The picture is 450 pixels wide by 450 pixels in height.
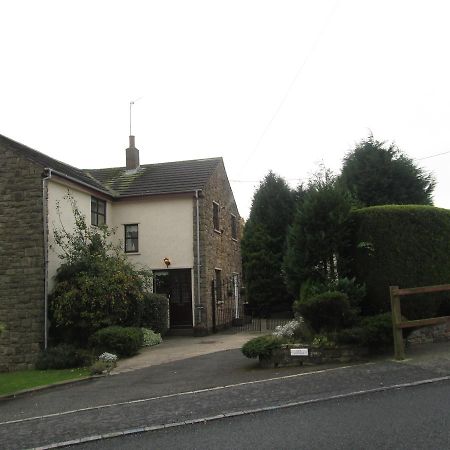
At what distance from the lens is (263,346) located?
9.87 m

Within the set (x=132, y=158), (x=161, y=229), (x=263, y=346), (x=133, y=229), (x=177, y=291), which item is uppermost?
(x=132, y=158)

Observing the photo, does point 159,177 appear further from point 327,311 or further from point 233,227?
point 327,311

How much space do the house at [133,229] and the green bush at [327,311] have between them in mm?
9365

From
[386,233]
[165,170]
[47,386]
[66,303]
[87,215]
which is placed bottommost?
[47,386]

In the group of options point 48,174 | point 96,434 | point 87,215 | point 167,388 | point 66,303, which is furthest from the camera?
point 87,215

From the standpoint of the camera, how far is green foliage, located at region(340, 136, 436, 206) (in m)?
15.8

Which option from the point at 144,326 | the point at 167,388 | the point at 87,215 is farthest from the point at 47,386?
the point at 87,215

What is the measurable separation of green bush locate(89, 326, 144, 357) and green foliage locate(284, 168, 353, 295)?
5704mm

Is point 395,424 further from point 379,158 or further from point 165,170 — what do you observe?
point 165,170

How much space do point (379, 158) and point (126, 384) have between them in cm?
1033

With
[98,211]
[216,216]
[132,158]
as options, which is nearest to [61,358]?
[98,211]

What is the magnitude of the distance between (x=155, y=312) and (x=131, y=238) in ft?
13.9

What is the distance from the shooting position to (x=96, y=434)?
628 cm

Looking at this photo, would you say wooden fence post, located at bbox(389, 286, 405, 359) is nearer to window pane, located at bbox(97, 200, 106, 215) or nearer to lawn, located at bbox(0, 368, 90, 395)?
lawn, located at bbox(0, 368, 90, 395)
